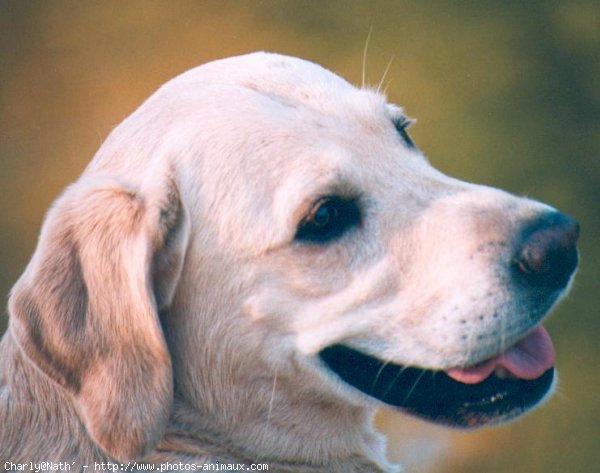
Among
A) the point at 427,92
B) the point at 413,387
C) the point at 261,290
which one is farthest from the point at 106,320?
the point at 427,92

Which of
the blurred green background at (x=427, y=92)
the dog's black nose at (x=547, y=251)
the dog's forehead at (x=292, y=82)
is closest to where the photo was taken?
the dog's black nose at (x=547, y=251)

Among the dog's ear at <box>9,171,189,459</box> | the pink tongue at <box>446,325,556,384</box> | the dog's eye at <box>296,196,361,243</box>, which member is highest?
the dog's eye at <box>296,196,361,243</box>

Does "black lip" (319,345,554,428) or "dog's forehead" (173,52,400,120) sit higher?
"dog's forehead" (173,52,400,120)

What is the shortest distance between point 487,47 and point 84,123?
2297 mm

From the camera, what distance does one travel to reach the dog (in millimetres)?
2652

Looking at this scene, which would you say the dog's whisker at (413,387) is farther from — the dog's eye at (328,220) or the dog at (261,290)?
the dog's eye at (328,220)

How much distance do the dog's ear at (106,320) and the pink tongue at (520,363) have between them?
81 cm

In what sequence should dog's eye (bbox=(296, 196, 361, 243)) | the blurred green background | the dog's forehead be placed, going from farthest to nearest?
1. the blurred green background
2. the dog's forehead
3. dog's eye (bbox=(296, 196, 361, 243))

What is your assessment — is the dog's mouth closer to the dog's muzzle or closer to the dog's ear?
the dog's muzzle

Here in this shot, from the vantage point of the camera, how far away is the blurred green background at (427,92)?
526cm

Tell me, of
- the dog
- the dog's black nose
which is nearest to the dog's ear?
the dog

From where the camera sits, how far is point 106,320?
2.69 meters

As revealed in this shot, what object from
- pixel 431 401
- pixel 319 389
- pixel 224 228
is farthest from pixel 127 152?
pixel 431 401

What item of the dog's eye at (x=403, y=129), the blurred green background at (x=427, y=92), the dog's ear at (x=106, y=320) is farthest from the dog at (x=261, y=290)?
the blurred green background at (x=427, y=92)
